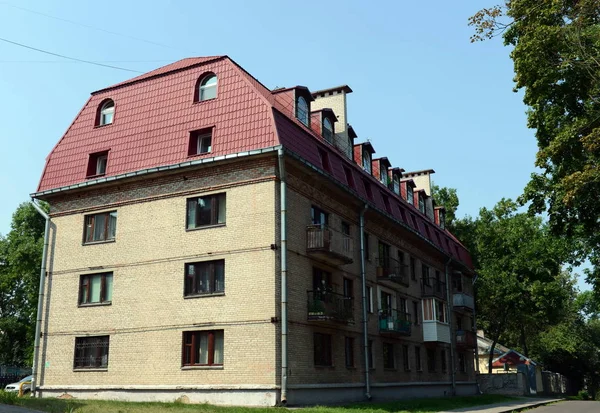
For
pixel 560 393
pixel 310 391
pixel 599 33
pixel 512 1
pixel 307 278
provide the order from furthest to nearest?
pixel 560 393 < pixel 307 278 < pixel 310 391 < pixel 512 1 < pixel 599 33

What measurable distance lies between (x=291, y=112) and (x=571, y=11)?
12024 millimetres

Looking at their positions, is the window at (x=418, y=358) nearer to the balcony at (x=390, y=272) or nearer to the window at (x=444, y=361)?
the window at (x=444, y=361)

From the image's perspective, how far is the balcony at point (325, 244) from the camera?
71.6ft

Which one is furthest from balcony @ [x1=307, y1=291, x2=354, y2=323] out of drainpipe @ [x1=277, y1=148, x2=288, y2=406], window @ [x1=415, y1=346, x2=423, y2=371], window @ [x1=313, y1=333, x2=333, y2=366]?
window @ [x1=415, y1=346, x2=423, y2=371]

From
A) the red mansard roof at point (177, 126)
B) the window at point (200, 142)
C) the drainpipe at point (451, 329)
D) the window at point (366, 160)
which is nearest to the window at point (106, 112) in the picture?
the red mansard roof at point (177, 126)

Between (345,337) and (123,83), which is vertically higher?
(123,83)

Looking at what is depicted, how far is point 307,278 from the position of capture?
71.7ft

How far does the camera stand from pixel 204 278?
21297 millimetres

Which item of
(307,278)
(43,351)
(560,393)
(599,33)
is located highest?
(599,33)

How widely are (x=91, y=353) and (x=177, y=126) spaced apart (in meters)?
9.43

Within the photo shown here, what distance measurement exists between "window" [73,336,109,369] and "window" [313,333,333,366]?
8033mm

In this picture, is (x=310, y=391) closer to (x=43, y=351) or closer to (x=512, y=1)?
(x=43, y=351)

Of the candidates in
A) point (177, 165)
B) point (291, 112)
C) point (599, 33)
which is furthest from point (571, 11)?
point (177, 165)

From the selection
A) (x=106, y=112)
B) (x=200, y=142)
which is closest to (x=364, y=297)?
(x=200, y=142)
